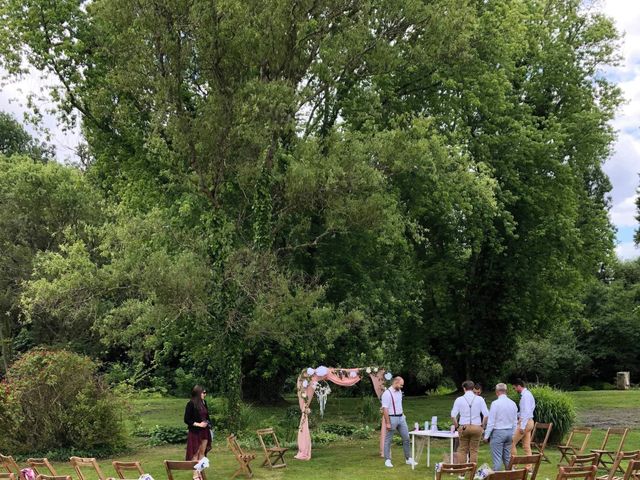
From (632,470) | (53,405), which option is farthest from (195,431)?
(632,470)

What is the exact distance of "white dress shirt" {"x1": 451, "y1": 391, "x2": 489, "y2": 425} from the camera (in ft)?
39.8

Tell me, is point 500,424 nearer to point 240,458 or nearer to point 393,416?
point 393,416

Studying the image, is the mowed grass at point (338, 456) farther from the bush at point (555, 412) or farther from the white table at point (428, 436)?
the bush at point (555, 412)

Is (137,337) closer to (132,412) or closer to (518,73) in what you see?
(132,412)

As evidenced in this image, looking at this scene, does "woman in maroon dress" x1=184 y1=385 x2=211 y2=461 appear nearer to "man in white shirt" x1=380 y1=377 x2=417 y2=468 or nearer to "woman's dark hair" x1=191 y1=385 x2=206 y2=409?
"woman's dark hair" x1=191 y1=385 x2=206 y2=409

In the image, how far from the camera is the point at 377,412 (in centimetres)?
2233

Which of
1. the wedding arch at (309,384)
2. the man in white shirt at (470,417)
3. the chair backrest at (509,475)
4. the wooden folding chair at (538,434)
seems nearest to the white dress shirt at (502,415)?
the man in white shirt at (470,417)

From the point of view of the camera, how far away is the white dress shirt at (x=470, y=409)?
1212 cm

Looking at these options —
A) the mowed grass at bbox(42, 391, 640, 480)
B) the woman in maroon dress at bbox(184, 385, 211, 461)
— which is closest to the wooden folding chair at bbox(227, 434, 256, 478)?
the mowed grass at bbox(42, 391, 640, 480)

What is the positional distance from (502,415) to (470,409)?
0.61 meters

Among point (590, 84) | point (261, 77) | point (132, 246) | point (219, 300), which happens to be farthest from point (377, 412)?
point (590, 84)

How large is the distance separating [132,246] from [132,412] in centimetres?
418

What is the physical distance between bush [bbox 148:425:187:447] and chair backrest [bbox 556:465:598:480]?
38.5 ft

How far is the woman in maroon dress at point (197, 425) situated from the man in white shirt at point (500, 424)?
5.14 metres
